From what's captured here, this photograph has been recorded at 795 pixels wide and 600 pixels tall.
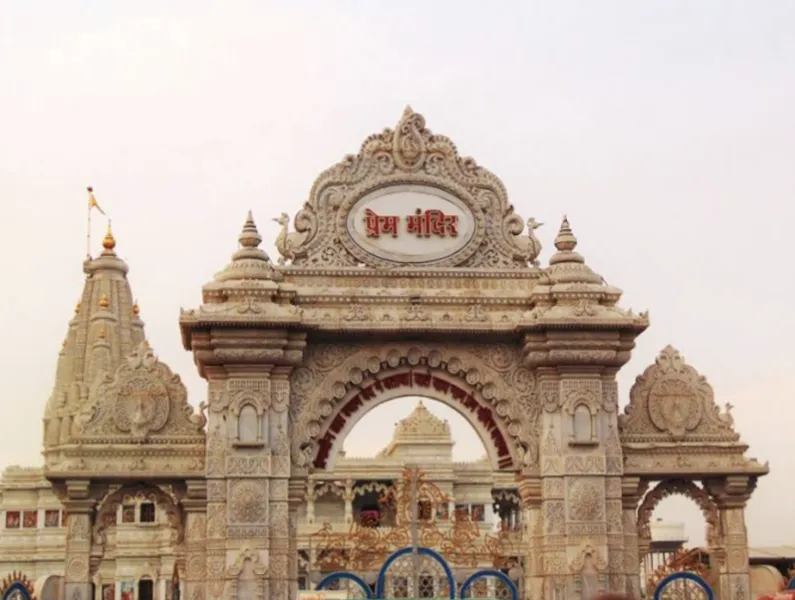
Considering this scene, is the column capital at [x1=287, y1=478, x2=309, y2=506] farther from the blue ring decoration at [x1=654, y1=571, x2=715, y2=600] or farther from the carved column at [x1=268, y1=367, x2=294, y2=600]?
the blue ring decoration at [x1=654, y1=571, x2=715, y2=600]

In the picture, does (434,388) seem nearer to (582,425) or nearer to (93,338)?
(582,425)

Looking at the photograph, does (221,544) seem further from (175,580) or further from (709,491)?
(175,580)

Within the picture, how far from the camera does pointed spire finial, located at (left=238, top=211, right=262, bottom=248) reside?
71.5 ft

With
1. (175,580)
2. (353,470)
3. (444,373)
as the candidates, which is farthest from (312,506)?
(444,373)

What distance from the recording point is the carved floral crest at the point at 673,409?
854 inches

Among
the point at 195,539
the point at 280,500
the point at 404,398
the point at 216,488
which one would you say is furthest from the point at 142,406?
the point at 404,398

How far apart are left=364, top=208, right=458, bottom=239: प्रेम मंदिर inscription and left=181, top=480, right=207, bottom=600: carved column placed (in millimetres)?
4959

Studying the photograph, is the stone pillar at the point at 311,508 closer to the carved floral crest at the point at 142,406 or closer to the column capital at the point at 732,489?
the carved floral crest at the point at 142,406

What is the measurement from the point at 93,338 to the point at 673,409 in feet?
72.0

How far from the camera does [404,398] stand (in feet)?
72.9

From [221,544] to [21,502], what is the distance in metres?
22.3

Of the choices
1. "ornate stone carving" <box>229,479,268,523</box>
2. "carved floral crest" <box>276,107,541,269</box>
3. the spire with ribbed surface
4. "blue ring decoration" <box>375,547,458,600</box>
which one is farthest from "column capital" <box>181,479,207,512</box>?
the spire with ribbed surface

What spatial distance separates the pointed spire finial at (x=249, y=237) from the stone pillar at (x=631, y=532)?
6.94m

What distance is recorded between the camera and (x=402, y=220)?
874 inches
